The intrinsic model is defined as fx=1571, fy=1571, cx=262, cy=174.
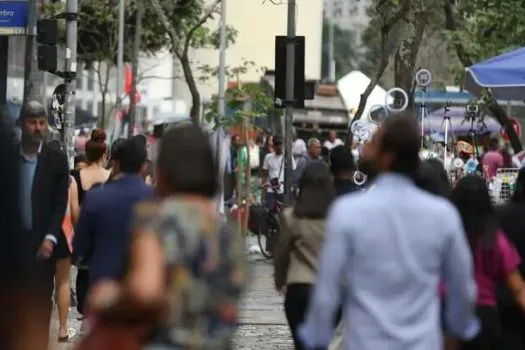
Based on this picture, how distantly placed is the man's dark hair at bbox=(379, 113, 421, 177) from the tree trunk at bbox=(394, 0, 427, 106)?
15454 mm

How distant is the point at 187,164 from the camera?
5707mm

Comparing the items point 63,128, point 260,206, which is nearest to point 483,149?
point 260,206

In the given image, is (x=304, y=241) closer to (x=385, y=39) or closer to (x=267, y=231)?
(x=267, y=231)

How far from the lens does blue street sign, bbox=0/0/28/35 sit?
22.4 m

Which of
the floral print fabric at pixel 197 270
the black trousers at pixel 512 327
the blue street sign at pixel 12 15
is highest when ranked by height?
the blue street sign at pixel 12 15

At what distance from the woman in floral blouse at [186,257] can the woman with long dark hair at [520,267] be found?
2.63 m

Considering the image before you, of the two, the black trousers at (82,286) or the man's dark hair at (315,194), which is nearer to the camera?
the man's dark hair at (315,194)

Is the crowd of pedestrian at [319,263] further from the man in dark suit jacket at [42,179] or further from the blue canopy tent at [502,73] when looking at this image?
the blue canopy tent at [502,73]

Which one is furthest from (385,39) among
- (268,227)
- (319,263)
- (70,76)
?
(319,263)

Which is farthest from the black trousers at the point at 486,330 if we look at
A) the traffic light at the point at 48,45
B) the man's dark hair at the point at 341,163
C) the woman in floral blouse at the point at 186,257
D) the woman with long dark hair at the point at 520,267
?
the traffic light at the point at 48,45

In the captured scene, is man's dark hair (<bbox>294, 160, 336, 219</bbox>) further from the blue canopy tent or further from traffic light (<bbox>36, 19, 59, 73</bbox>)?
traffic light (<bbox>36, 19, 59, 73</bbox>)

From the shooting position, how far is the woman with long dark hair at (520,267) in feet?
26.6

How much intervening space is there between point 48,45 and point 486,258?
44.4 feet

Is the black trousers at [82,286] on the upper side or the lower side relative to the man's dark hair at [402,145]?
lower
